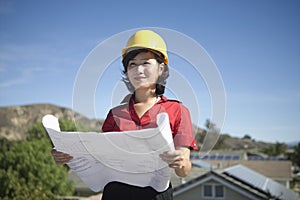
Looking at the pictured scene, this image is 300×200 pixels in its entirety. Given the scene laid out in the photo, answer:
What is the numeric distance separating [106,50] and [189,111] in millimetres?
300

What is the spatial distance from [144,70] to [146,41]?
88mm

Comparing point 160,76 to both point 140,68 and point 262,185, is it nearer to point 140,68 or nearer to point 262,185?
point 140,68

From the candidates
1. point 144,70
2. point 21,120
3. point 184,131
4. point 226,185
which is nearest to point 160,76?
point 144,70

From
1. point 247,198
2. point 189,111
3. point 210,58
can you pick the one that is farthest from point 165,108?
point 247,198

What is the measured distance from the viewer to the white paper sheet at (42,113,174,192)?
0.89 meters

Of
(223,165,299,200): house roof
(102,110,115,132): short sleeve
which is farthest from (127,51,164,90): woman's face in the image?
(223,165,299,200): house roof

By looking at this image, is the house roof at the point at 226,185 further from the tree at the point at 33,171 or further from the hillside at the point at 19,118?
the hillside at the point at 19,118

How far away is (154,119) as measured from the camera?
1.06 m

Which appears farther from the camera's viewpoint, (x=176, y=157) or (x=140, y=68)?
(x=140, y=68)

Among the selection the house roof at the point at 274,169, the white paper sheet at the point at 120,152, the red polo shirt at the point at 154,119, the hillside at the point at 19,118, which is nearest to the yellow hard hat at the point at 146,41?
the red polo shirt at the point at 154,119

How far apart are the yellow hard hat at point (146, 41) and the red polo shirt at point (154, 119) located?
0.17m

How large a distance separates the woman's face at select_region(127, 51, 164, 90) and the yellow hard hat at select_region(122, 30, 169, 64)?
1.2 inches

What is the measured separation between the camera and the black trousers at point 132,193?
107 centimetres

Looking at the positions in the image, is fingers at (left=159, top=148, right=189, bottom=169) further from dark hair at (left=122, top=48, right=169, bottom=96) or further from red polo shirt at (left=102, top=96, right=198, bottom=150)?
dark hair at (left=122, top=48, right=169, bottom=96)
